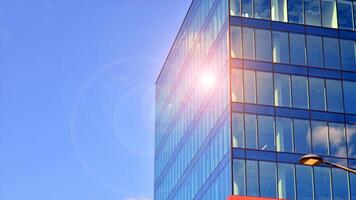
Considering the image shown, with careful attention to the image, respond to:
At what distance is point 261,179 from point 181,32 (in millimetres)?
27740

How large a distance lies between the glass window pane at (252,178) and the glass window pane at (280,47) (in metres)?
9.07

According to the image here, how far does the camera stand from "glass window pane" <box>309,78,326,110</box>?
5475cm

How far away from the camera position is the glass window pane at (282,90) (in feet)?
176

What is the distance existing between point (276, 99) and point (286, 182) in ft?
21.6

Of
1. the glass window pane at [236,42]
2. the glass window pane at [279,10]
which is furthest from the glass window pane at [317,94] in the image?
the glass window pane at [236,42]

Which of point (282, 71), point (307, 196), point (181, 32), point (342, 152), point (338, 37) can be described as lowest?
point (307, 196)

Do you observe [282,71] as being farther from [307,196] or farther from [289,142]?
[307,196]

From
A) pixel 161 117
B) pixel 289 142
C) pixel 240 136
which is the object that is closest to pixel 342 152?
pixel 289 142

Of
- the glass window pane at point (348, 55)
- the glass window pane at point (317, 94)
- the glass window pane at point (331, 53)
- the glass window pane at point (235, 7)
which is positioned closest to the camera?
the glass window pane at point (317, 94)

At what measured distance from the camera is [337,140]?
178 feet

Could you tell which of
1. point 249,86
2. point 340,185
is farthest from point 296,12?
point 340,185

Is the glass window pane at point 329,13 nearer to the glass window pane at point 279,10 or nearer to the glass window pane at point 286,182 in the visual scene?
the glass window pane at point 279,10

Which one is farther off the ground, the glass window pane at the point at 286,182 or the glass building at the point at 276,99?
the glass building at the point at 276,99

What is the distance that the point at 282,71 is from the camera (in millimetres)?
54812
